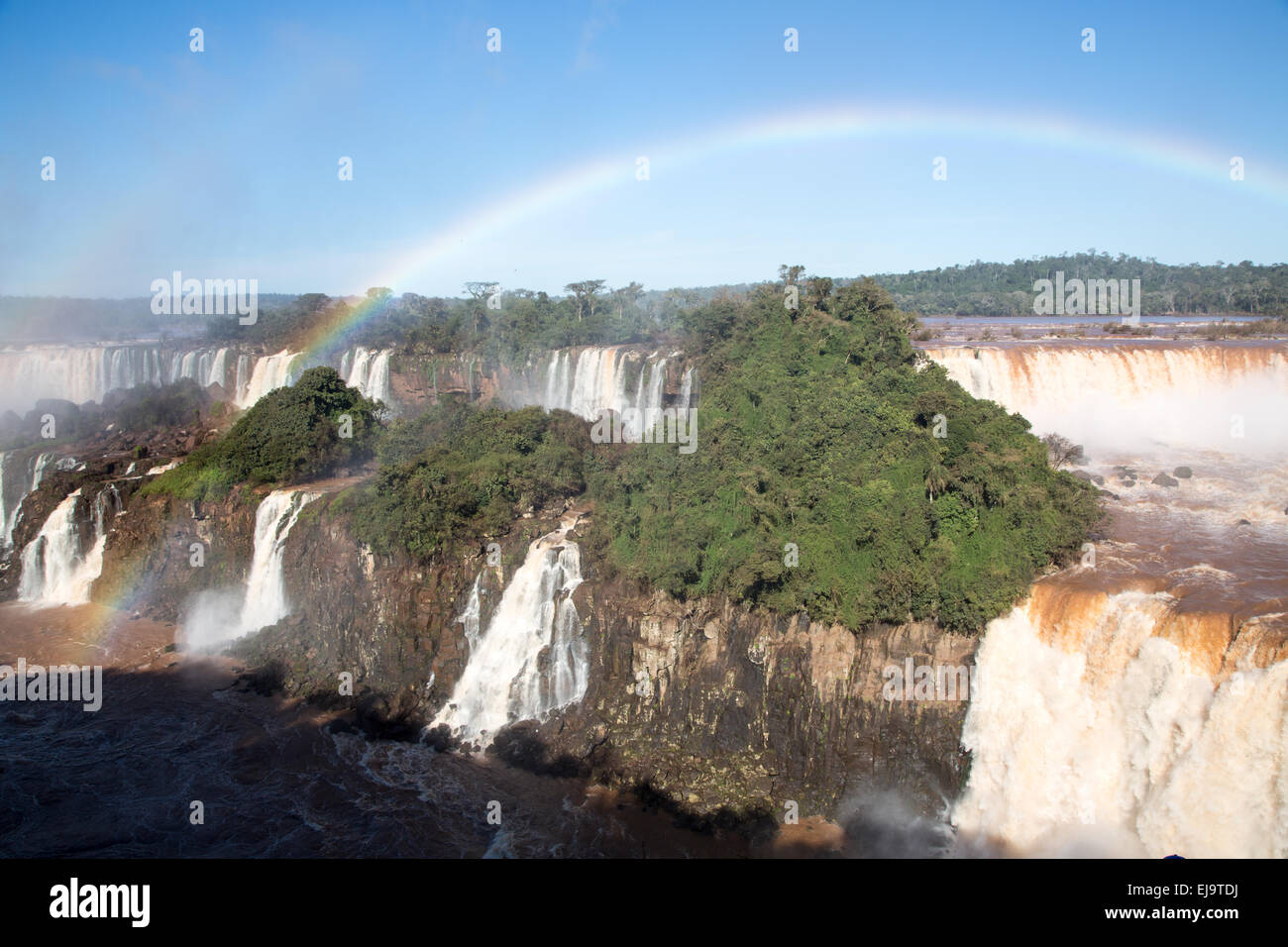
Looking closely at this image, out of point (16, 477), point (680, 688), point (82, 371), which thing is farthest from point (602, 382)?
point (82, 371)

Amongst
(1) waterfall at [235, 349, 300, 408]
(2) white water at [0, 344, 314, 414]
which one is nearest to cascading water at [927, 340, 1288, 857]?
(1) waterfall at [235, 349, 300, 408]

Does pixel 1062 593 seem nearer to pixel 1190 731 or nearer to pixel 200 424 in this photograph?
pixel 1190 731

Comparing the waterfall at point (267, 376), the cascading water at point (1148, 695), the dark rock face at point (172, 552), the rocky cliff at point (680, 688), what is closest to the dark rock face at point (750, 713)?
the rocky cliff at point (680, 688)

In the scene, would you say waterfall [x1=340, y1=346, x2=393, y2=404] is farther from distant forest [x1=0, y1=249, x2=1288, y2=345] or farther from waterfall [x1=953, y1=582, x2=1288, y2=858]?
waterfall [x1=953, y1=582, x2=1288, y2=858]
